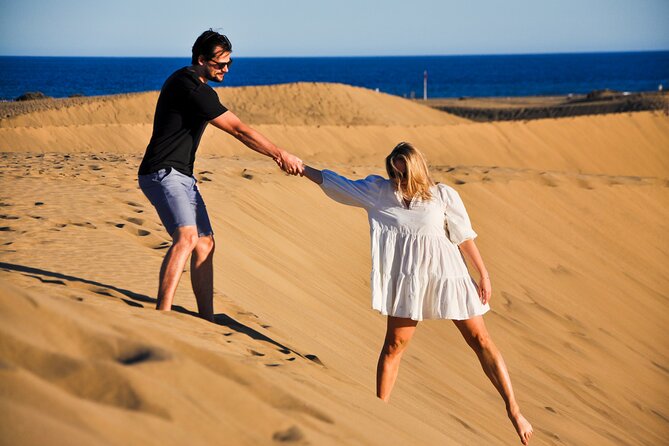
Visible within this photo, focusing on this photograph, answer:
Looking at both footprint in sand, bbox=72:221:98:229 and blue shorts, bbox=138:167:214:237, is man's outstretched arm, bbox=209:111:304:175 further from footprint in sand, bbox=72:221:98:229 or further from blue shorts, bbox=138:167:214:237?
footprint in sand, bbox=72:221:98:229

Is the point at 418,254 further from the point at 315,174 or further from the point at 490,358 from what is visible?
the point at 315,174

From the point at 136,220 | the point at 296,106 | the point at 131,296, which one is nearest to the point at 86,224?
the point at 136,220

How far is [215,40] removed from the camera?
4.86 m

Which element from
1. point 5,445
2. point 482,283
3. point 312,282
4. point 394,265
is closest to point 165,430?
point 5,445

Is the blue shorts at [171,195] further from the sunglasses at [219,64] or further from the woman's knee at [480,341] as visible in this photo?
the woman's knee at [480,341]

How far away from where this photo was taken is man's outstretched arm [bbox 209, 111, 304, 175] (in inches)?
196

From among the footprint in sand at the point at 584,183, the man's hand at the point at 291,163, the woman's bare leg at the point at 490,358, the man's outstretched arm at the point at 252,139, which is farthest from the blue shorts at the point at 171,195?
the footprint in sand at the point at 584,183

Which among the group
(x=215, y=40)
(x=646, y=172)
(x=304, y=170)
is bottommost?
(x=646, y=172)

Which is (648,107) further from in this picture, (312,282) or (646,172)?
(312,282)

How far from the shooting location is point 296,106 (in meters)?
32.7

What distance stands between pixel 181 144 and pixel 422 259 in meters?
1.58

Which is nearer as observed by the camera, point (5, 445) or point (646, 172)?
point (5, 445)

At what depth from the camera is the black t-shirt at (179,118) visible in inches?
189

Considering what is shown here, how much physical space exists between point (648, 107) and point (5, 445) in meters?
34.2
